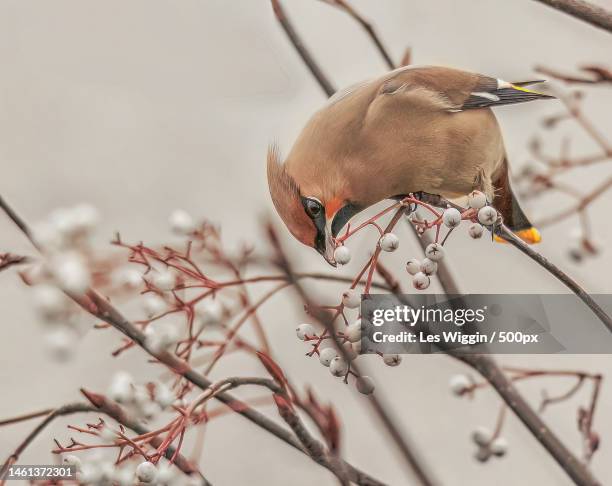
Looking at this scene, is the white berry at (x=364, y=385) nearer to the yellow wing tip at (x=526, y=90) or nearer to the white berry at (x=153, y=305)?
the white berry at (x=153, y=305)

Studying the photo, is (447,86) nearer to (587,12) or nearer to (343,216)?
(343,216)

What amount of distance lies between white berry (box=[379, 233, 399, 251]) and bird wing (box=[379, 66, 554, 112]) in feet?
2.05

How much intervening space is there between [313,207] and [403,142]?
25cm

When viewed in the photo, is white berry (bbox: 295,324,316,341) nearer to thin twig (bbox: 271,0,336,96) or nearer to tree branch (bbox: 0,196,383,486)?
tree branch (bbox: 0,196,383,486)

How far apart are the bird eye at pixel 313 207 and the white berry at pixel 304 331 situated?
1.22ft

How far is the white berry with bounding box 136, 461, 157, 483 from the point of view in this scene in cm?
69

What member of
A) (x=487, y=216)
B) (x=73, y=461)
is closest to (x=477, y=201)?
(x=487, y=216)

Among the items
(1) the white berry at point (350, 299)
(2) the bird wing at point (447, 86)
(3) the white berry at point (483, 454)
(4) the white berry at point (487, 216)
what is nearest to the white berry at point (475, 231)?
(4) the white berry at point (487, 216)

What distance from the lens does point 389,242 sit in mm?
839

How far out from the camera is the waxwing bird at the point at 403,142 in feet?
4.40

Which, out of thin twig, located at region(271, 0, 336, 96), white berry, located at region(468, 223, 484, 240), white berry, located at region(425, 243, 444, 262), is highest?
thin twig, located at region(271, 0, 336, 96)

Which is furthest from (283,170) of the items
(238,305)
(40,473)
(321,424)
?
(40,473)

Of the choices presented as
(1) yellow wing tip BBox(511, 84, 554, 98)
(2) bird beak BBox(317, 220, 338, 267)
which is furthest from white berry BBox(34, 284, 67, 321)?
(1) yellow wing tip BBox(511, 84, 554, 98)

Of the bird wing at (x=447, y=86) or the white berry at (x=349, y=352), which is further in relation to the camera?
the bird wing at (x=447, y=86)
